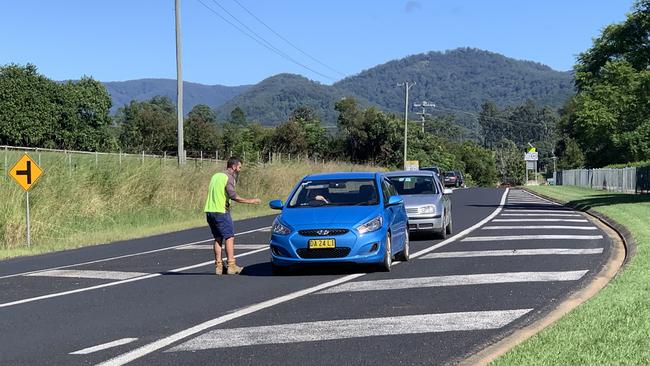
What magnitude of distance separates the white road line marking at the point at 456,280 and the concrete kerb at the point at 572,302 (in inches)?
22.0

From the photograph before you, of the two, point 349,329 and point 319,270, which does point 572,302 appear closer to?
point 349,329

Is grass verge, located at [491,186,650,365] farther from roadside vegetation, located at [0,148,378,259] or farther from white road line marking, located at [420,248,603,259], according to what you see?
roadside vegetation, located at [0,148,378,259]

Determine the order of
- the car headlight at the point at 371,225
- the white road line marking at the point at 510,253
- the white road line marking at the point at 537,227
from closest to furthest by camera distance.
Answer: the car headlight at the point at 371,225
the white road line marking at the point at 510,253
the white road line marking at the point at 537,227

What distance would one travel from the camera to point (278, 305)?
10031 millimetres

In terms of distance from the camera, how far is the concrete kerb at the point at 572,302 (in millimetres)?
7008

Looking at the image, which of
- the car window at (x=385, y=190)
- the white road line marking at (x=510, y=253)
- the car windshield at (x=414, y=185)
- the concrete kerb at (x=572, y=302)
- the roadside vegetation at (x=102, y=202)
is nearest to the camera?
the concrete kerb at (x=572, y=302)

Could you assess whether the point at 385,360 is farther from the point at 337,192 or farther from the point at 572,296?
the point at 337,192

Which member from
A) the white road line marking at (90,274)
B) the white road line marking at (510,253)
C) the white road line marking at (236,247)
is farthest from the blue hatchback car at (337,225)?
the white road line marking at (236,247)

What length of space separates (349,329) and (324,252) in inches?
155

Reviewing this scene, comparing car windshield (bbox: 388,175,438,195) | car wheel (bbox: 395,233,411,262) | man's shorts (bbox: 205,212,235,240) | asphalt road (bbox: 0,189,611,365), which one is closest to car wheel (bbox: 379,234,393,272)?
asphalt road (bbox: 0,189,611,365)

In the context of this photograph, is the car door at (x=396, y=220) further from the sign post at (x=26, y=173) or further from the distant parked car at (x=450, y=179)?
the distant parked car at (x=450, y=179)

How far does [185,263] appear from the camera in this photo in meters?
15.5

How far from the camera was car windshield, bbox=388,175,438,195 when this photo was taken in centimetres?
1970

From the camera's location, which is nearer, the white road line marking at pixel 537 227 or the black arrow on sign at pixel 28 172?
the black arrow on sign at pixel 28 172
